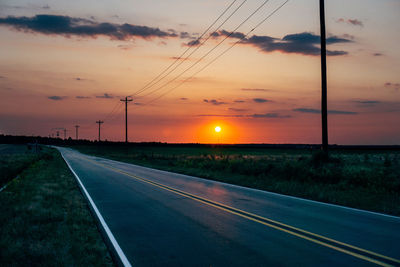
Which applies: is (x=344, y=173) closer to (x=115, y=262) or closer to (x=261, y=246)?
(x=261, y=246)

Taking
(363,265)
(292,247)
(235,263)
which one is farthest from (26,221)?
(363,265)

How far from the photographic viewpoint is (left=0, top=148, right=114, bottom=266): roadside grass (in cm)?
643

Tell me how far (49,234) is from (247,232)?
15.0 feet

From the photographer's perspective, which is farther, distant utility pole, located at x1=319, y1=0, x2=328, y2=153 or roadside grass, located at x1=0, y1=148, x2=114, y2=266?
distant utility pole, located at x1=319, y1=0, x2=328, y2=153

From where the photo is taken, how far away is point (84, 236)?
26.1 feet

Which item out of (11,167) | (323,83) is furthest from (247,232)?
(11,167)

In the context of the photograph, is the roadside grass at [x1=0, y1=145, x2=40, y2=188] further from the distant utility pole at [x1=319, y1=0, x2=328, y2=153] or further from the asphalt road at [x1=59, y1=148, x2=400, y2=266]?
the distant utility pole at [x1=319, y1=0, x2=328, y2=153]

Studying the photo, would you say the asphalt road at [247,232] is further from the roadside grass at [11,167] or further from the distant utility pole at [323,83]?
the roadside grass at [11,167]

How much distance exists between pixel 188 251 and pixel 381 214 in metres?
6.51

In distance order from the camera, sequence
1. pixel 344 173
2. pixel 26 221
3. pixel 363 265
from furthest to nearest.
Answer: pixel 344 173 → pixel 26 221 → pixel 363 265

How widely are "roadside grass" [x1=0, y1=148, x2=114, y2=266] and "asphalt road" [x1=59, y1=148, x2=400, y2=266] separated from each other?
572 millimetres

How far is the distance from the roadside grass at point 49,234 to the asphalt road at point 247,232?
572 millimetres

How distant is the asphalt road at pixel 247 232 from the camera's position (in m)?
6.24

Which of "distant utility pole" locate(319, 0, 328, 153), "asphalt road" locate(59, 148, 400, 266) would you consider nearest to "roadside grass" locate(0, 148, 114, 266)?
"asphalt road" locate(59, 148, 400, 266)
